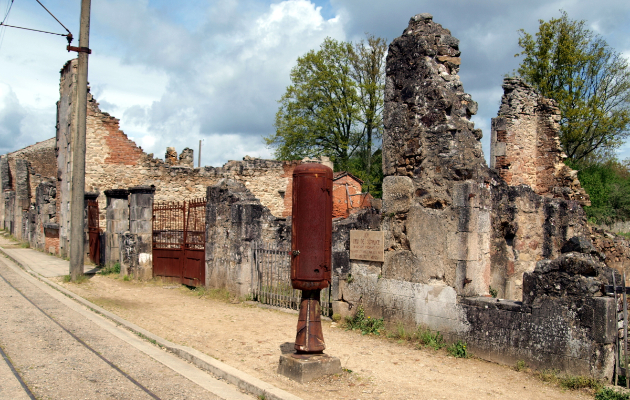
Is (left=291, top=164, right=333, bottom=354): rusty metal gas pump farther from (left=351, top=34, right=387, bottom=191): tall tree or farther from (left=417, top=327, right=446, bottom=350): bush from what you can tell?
(left=351, top=34, right=387, bottom=191): tall tree

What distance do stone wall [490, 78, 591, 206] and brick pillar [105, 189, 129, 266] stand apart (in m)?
12.5

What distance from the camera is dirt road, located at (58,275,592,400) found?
214 inches

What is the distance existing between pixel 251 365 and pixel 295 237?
5.95 ft

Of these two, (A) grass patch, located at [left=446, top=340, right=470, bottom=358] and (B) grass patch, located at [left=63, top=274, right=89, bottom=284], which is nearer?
(A) grass patch, located at [left=446, top=340, right=470, bottom=358]

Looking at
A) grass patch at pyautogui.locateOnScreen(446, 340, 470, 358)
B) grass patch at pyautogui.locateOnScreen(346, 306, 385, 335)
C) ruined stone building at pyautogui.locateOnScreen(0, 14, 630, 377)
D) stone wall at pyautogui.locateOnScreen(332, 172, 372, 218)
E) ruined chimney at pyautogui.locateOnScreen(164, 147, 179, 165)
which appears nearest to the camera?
ruined stone building at pyautogui.locateOnScreen(0, 14, 630, 377)

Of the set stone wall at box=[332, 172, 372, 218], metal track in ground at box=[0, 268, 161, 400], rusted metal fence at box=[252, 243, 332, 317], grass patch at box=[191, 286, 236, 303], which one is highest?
stone wall at box=[332, 172, 372, 218]

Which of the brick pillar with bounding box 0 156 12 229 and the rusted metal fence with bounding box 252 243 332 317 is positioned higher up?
the brick pillar with bounding box 0 156 12 229

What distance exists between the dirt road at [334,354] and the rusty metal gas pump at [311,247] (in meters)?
0.59

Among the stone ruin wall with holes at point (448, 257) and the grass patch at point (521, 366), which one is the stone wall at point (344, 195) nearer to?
the stone ruin wall with holes at point (448, 257)

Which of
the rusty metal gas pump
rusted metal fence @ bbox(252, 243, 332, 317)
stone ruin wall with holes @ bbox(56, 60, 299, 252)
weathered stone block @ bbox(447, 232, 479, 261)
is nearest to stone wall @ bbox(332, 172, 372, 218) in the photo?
stone ruin wall with holes @ bbox(56, 60, 299, 252)

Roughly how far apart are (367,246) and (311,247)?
9.22 ft

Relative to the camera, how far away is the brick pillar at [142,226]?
45.4 ft

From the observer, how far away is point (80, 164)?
13188mm

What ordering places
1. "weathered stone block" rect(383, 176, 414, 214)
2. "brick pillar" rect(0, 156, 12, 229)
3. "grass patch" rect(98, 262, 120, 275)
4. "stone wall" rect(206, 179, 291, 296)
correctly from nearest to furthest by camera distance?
"weathered stone block" rect(383, 176, 414, 214) → "stone wall" rect(206, 179, 291, 296) → "grass patch" rect(98, 262, 120, 275) → "brick pillar" rect(0, 156, 12, 229)
